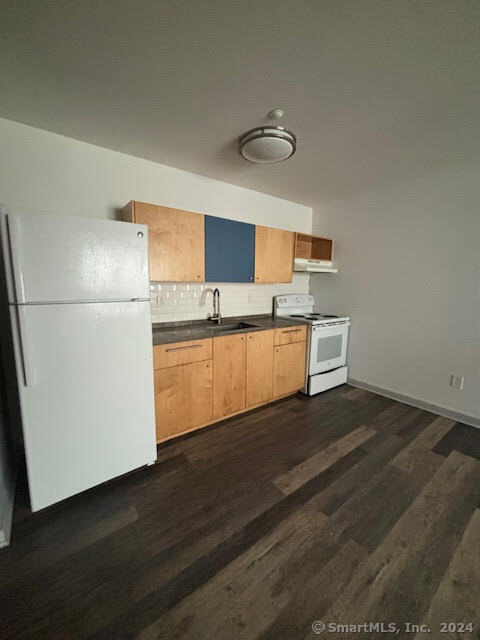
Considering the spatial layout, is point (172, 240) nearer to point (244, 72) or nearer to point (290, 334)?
point (244, 72)

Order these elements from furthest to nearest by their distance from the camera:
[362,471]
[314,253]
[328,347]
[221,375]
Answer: [314,253], [328,347], [221,375], [362,471]

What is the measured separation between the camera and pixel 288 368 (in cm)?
286

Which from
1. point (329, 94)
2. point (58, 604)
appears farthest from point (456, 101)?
point (58, 604)

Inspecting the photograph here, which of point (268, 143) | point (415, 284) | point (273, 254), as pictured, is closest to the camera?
point (268, 143)

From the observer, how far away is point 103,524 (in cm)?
142

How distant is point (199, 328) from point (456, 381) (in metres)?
2.66

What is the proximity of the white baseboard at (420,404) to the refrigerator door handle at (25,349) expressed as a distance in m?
3.35

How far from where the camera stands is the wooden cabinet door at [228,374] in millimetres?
2311

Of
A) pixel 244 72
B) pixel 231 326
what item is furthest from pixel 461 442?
pixel 244 72

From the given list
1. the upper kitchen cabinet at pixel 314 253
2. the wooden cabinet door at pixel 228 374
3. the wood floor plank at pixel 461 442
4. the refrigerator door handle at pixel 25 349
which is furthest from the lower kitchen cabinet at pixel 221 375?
the wood floor plank at pixel 461 442

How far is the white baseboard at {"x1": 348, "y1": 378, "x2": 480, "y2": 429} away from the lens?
8.09 ft

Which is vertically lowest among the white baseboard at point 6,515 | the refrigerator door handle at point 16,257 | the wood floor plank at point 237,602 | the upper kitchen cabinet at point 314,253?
the wood floor plank at point 237,602

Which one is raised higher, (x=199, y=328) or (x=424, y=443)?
(x=199, y=328)

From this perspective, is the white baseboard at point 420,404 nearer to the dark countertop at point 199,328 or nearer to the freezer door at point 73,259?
the dark countertop at point 199,328
